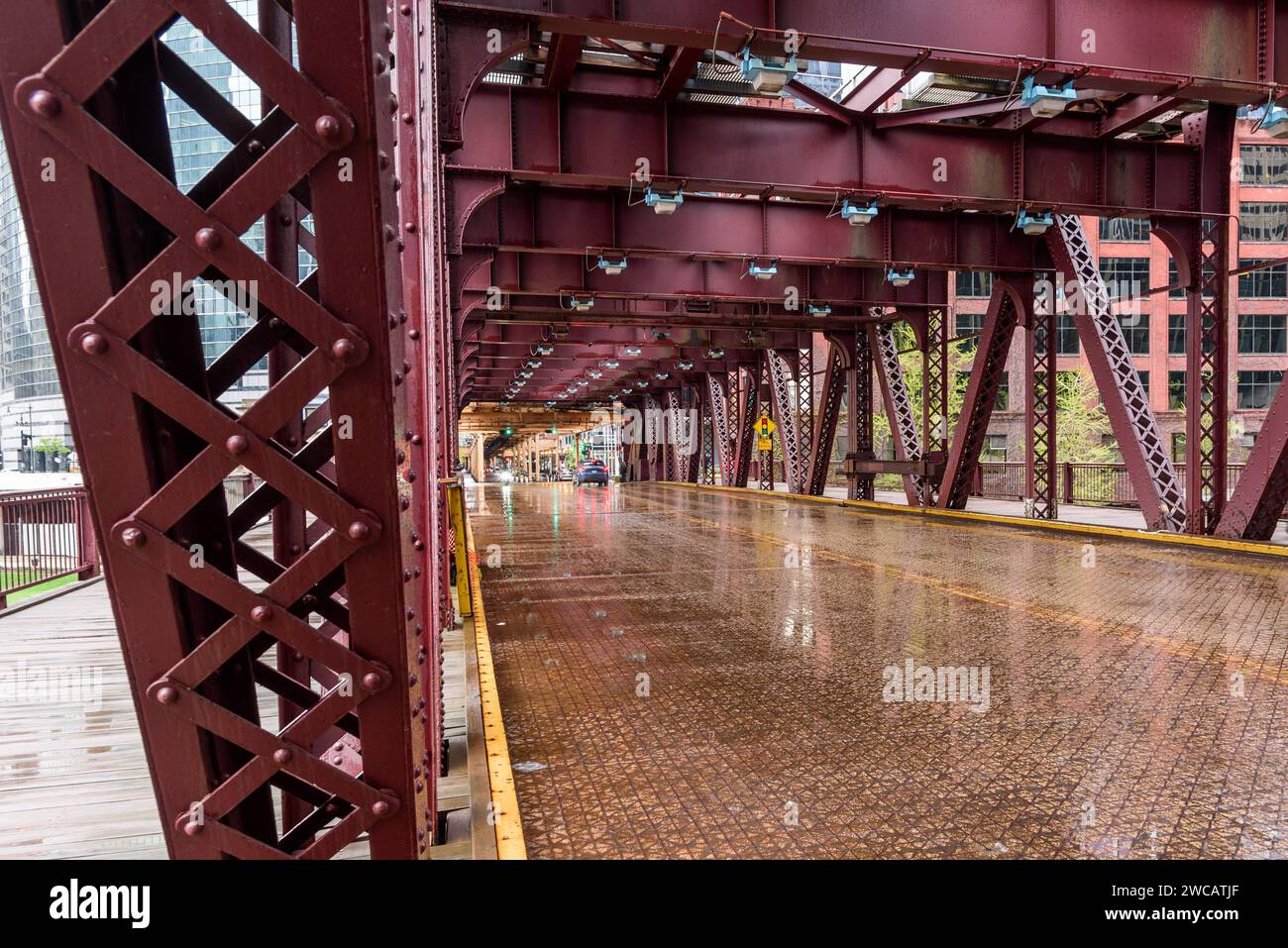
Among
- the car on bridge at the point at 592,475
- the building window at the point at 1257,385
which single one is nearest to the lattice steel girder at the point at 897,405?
the car on bridge at the point at 592,475

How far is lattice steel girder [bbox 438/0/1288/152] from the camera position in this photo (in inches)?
324

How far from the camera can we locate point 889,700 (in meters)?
5.43

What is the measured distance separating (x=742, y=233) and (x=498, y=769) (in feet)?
43.5

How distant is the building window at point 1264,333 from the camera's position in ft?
185

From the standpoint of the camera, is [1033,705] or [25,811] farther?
[1033,705]

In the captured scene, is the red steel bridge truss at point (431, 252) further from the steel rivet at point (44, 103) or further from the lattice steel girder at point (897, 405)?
the lattice steel girder at point (897, 405)

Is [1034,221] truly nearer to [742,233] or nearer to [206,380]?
[742,233]

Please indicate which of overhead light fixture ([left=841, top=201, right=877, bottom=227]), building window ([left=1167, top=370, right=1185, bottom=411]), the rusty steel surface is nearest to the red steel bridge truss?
overhead light fixture ([left=841, top=201, right=877, bottom=227])

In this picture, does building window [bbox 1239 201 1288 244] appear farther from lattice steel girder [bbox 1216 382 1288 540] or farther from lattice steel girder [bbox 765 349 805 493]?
lattice steel girder [bbox 1216 382 1288 540]

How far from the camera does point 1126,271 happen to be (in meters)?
57.8
